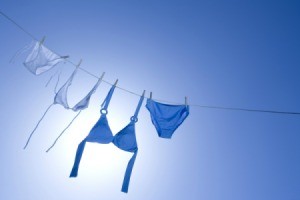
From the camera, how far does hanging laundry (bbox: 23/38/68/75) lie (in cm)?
442

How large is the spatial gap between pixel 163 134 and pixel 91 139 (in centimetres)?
137

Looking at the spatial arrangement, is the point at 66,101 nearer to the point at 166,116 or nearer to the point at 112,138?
the point at 112,138

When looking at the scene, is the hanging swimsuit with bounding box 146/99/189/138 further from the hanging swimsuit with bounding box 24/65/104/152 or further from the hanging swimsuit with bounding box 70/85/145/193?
the hanging swimsuit with bounding box 24/65/104/152

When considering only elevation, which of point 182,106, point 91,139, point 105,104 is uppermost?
point 182,106

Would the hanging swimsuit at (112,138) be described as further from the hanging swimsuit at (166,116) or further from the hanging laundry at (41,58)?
the hanging laundry at (41,58)

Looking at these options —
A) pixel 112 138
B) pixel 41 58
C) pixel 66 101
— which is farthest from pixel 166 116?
pixel 41 58

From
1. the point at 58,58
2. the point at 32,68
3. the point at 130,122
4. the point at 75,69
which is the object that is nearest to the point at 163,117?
the point at 130,122

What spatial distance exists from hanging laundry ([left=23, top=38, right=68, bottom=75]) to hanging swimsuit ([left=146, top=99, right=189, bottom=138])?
196cm

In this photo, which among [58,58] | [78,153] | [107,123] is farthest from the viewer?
[58,58]

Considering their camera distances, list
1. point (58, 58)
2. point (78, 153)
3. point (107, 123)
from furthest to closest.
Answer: point (58, 58) → point (107, 123) → point (78, 153)

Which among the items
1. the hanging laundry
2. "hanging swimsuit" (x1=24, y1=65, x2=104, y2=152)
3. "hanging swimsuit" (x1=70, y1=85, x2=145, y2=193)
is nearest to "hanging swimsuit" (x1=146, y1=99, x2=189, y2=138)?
"hanging swimsuit" (x1=70, y1=85, x2=145, y2=193)

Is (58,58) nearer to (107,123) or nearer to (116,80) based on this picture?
(116,80)

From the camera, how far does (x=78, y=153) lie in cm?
395

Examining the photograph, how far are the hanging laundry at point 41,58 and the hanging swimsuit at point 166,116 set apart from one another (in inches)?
77.1
